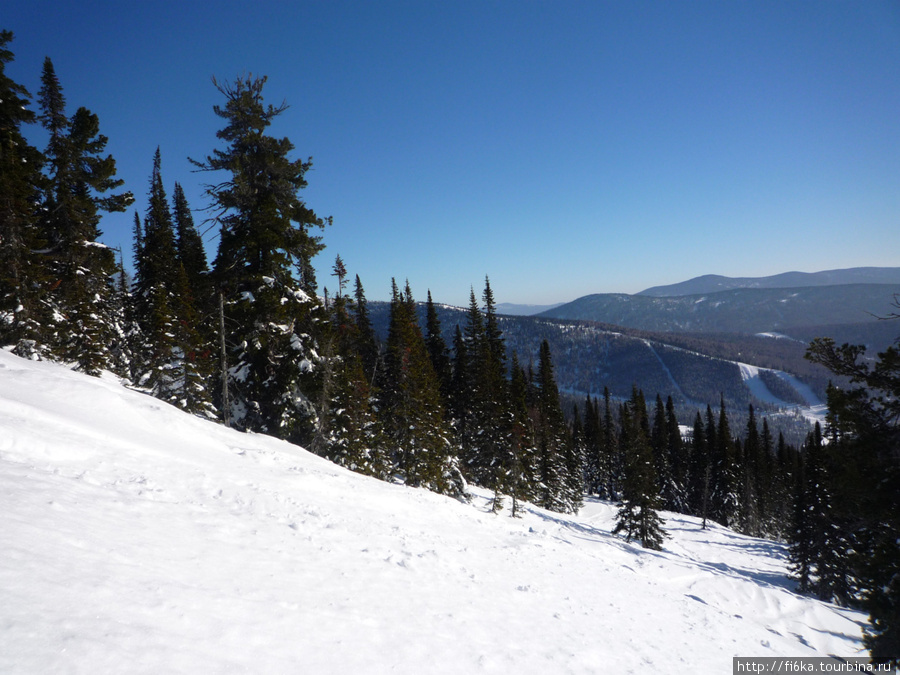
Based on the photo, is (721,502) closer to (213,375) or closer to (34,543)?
(213,375)

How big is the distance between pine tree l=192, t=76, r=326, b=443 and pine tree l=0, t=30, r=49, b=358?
277 inches

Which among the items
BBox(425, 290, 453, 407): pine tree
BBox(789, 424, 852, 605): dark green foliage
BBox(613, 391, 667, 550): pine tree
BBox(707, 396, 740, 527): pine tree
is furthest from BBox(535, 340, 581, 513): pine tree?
BBox(707, 396, 740, 527): pine tree

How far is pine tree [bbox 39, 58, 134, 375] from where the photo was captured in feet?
68.5

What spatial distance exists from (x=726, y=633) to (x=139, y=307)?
39061 millimetres

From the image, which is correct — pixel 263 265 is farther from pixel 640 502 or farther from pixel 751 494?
pixel 751 494

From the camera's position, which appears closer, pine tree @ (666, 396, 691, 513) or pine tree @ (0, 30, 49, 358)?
pine tree @ (0, 30, 49, 358)

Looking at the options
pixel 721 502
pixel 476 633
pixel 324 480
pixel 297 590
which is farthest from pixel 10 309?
pixel 721 502

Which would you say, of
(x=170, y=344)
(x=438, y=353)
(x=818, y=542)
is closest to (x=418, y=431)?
(x=170, y=344)

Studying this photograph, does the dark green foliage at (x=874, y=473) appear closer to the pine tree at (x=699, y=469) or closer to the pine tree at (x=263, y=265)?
the pine tree at (x=263, y=265)

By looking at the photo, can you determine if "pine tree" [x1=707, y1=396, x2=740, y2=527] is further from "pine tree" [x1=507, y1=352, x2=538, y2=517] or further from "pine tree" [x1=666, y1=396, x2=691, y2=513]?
"pine tree" [x1=507, y1=352, x2=538, y2=517]

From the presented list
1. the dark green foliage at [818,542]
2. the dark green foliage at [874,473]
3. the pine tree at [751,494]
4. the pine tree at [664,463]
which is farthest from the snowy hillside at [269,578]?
the pine tree at [751,494]

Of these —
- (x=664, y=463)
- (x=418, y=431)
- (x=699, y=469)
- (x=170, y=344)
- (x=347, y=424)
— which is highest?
(x=170, y=344)

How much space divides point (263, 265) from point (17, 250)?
30.9ft

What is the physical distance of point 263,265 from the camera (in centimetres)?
2009
